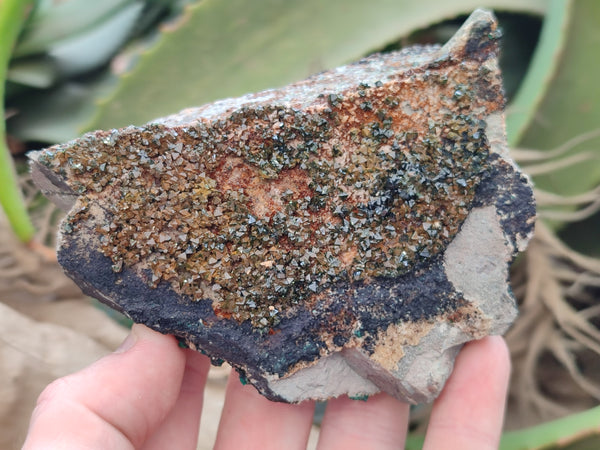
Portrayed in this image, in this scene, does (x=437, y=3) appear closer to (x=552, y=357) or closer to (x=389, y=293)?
(x=389, y=293)

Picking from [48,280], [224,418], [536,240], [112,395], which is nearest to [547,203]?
[536,240]

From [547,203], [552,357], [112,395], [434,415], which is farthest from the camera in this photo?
[552,357]

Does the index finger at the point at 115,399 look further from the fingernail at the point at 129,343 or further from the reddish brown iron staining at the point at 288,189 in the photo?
the reddish brown iron staining at the point at 288,189

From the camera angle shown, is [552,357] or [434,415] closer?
[434,415]

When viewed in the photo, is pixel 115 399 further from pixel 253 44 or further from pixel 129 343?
pixel 253 44

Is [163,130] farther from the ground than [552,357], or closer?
farther from the ground

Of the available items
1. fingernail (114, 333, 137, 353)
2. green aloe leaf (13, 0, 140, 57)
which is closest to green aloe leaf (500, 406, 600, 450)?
fingernail (114, 333, 137, 353)

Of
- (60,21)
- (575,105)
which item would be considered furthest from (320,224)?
(60,21)

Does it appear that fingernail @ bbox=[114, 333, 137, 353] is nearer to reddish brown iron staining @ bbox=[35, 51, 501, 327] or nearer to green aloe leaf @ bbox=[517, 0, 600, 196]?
reddish brown iron staining @ bbox=[35, 51, 501, 327]
